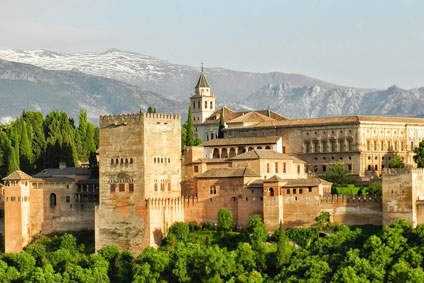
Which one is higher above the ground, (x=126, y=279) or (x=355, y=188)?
(x=355, y=188)

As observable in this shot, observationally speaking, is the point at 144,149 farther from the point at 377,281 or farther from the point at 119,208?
the point at 377,281

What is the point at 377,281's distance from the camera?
59594mm

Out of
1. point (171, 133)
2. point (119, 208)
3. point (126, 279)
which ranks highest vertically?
point (171, 133)

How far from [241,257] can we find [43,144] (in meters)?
38.8

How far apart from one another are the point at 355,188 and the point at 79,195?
2167cm

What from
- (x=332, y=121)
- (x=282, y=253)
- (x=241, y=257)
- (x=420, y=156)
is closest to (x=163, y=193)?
(x=241, y=257)

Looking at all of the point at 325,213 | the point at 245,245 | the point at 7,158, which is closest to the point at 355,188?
the point at 325,213

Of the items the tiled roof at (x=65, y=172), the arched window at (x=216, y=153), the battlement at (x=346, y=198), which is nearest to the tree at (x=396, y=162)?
the arched window at (x=216, y=153)

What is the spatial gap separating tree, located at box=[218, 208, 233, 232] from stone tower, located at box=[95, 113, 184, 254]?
3.39 m

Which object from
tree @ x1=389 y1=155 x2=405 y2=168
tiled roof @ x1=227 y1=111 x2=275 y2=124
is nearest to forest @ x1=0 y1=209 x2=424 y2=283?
tree @ x1=389 y1=155 x2=405 y2=168

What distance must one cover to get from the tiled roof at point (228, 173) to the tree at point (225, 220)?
2.96 metres

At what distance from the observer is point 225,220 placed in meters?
74.6

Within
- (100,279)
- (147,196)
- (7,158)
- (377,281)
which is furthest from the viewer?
(7,158)

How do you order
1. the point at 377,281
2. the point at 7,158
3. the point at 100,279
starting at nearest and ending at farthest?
the point at 377,281, the point at 100,279, the point at 7,158
